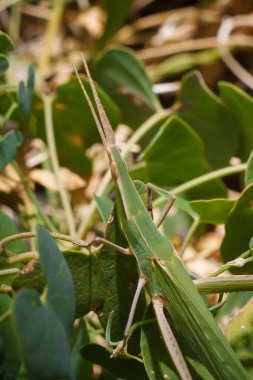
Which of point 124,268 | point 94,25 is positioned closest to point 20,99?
point 124,268

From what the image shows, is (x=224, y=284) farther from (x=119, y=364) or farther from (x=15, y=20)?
(x=15, y=20)

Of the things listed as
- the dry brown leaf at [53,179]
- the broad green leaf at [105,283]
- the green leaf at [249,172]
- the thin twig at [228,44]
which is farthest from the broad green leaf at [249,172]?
the thin twig at [228,44]

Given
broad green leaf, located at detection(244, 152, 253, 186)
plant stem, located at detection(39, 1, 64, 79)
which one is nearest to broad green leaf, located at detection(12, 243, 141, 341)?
broad green leaf, located at detection(244, 152, 253, 186)

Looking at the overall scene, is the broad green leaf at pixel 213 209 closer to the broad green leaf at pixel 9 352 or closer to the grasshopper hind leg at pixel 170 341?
the grasshopper hind leg at pixel 170 341

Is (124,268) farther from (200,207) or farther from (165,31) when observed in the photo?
(165,31)

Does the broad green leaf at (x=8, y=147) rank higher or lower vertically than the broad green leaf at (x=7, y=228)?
higher

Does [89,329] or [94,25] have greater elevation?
[94,25]

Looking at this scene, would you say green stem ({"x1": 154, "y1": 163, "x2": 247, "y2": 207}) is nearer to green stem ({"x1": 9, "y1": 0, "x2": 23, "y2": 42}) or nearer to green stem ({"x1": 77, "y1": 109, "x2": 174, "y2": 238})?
green stem ({"x1": 77, "y1": 109, "x2": 174, "y2": 238})
